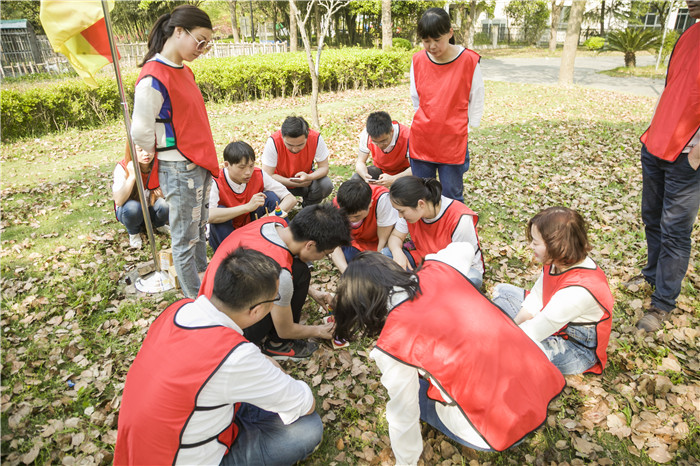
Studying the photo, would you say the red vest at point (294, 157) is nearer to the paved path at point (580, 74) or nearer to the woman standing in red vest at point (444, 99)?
the woman standing in red vest at point (444, 99)

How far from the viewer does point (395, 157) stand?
4.75 meters

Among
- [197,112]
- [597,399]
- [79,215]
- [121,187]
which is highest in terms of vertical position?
[197,112]

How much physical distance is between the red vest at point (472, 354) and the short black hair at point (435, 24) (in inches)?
93.2

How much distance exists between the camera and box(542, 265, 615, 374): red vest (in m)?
2.26

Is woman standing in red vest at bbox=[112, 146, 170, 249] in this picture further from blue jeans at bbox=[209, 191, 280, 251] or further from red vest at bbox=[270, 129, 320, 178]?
red vest at bbox=[270, 129, 320, 178]

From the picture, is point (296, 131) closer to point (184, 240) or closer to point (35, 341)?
point (184, 240)

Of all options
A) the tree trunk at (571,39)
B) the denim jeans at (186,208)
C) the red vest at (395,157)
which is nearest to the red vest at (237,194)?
the denim jeans at (186,208)

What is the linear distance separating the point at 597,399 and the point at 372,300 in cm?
182

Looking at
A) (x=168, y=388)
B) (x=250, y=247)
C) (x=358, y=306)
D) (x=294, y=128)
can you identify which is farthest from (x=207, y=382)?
(x=294, y=128)

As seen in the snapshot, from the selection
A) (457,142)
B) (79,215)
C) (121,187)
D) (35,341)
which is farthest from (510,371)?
(79,215)

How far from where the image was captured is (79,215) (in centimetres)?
549

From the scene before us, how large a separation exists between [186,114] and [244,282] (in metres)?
1.81

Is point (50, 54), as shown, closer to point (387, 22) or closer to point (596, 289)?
point (387, 22)

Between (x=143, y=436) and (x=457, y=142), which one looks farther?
(x=457, y=142)
